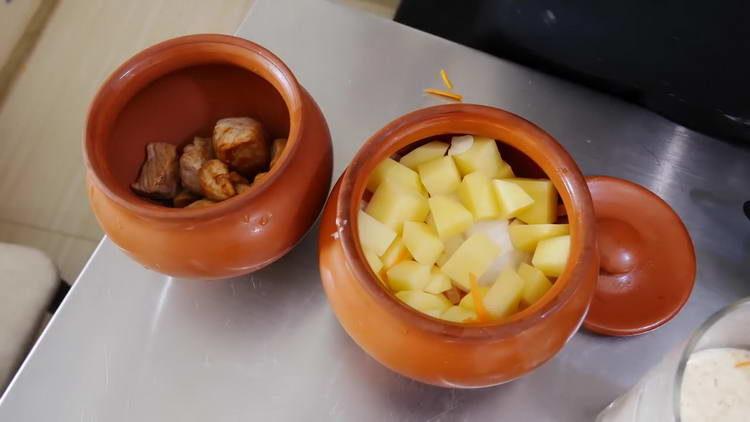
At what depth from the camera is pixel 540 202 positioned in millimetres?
483

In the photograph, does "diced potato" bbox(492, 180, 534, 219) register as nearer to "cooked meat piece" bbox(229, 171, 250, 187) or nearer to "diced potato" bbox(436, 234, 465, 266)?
"diced potato" bbox(436, 234, 465, 266)

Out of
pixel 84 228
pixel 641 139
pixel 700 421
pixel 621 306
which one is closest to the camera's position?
pixel 700 421

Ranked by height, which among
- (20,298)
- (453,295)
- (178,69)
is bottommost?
(20,298)

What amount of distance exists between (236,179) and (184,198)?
49 millimetres

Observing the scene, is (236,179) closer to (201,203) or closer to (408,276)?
(201,203)

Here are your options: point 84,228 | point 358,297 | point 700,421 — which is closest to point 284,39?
point 358,297

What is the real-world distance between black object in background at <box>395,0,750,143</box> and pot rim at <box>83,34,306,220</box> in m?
0.30

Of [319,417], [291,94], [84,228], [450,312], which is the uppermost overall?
[291,94]

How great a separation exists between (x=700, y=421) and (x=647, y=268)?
0.16 meters

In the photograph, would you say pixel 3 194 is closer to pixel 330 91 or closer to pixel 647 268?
pixel 330 91

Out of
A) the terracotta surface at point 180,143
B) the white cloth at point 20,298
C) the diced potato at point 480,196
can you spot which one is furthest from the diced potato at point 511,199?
the white cloth at point 20,298

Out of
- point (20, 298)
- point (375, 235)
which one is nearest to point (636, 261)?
point (375, 235)

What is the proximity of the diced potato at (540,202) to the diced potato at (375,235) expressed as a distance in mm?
100

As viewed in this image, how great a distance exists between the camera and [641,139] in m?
0.67
